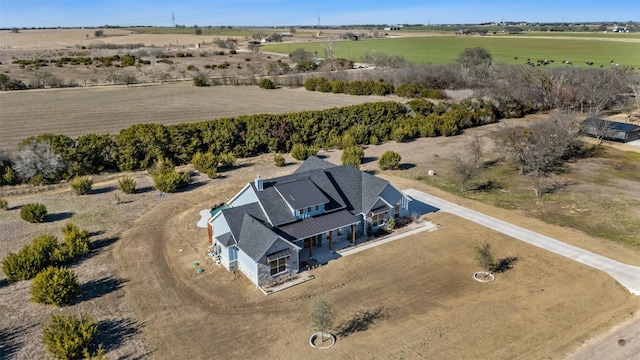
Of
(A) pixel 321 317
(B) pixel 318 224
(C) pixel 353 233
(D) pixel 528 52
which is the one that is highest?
(D) pixel 528 52

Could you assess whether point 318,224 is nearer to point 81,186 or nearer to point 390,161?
point 390,161

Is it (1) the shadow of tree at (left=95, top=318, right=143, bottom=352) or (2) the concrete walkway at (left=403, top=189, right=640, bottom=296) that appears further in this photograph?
(2) the concrete walkway at (left=403, top=189, right=640, bottom=296)

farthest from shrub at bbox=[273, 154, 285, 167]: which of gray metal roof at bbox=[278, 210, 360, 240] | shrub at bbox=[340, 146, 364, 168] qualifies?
gray metal roof at bbox=[278, 210, 360, 240]

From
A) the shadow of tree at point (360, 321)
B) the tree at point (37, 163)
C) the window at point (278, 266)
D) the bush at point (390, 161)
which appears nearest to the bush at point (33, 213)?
the tree at point (37, 163)

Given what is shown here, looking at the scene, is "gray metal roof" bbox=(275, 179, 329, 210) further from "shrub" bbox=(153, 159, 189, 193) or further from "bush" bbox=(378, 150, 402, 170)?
"bush" bbox=(378, 150, 402, 170)

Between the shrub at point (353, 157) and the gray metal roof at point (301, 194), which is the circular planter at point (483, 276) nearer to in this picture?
the gray metal roof at point (301, 194)

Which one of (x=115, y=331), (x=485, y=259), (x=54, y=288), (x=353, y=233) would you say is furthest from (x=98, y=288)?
(x=485, y=259)
